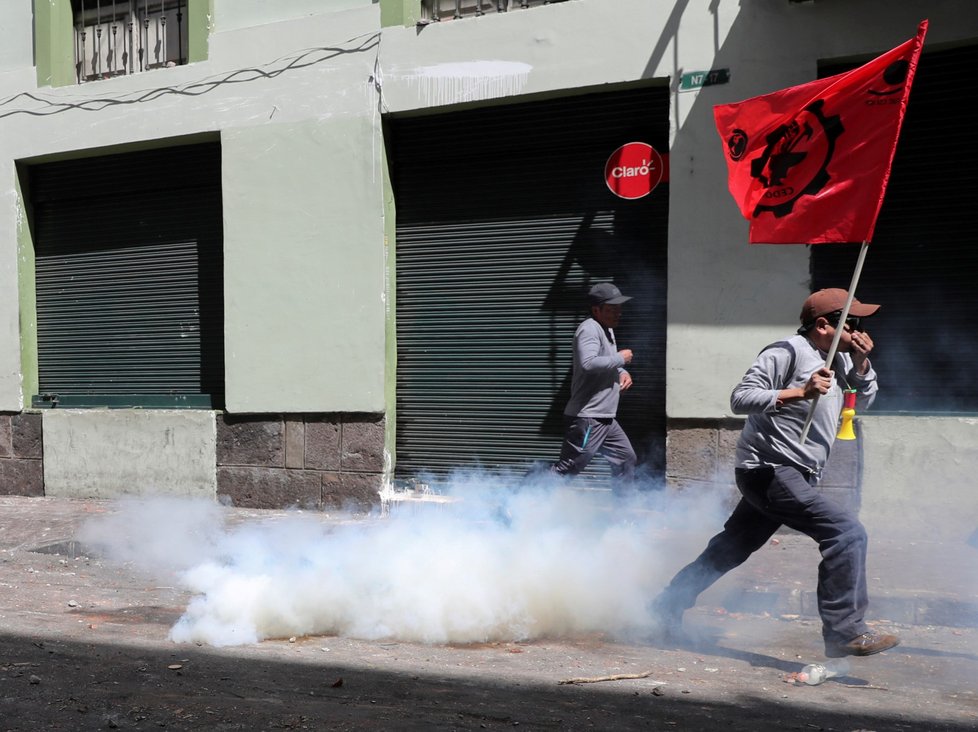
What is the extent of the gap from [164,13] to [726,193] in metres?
6.32

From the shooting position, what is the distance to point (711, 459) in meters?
7.91

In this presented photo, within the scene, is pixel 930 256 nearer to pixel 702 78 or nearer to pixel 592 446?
pixel 702 78

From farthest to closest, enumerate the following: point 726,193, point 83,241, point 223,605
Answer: point 83,241, point 726,193, point 223,605

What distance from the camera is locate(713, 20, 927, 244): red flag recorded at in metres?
5.10

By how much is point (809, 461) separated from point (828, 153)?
5.70 ft

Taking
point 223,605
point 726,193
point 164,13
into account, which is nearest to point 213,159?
point 164,13

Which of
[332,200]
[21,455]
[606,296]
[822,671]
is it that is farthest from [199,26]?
[822,671]

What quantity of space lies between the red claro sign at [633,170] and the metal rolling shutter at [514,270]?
77mm

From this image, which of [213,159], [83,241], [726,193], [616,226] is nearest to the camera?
[726,193]

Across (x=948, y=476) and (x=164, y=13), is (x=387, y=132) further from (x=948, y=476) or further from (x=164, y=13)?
(x=948, y=476)

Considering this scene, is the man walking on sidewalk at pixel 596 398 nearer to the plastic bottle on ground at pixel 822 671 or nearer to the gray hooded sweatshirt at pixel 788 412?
the gray hooded sweatshirt at pixel 788 412

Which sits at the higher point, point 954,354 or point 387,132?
point 387,132

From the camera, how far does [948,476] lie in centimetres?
729

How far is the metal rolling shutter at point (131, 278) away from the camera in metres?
10.2
